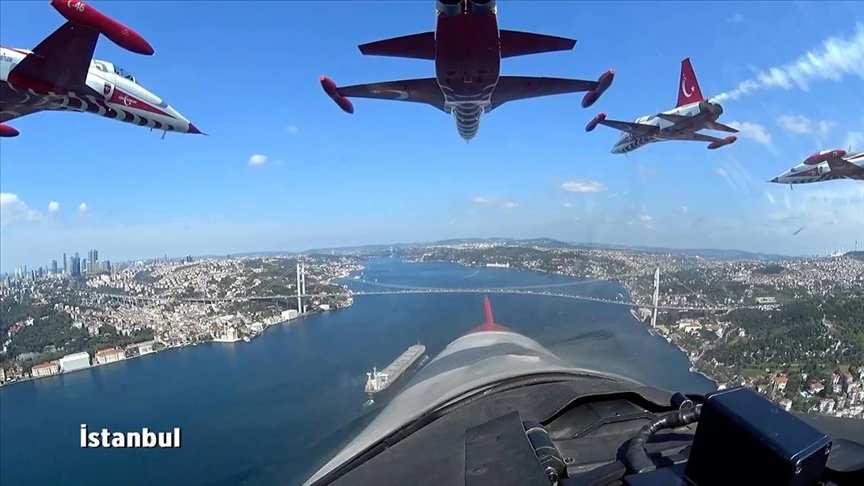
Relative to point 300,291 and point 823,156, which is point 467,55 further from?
point 300,291

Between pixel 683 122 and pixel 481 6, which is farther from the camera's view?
pixel 683 122

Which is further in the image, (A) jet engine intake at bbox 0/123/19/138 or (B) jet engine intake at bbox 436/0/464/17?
(A) jet engine intake at bbox 0/123/19/138

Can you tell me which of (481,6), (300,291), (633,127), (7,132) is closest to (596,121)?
(633,127)

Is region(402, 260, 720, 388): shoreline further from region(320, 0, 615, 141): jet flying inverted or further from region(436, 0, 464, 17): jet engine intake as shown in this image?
region(436, 0, 464, 17): jet engine intake

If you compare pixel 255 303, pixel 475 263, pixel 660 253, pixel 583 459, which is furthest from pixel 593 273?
pixel 583 459

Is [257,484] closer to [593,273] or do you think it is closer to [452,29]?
[452,29]

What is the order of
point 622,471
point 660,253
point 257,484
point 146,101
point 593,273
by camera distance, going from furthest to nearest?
point 660,253 → point 593,273 → point 257,484 → point 146,101 → point 622,471

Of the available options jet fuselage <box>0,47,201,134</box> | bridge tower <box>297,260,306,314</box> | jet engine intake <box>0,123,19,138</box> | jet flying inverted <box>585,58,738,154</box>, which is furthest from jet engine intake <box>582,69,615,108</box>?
bridge tower <box>297,260,306,314</box>
